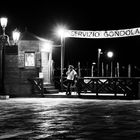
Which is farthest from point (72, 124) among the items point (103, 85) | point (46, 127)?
point (103, 85)

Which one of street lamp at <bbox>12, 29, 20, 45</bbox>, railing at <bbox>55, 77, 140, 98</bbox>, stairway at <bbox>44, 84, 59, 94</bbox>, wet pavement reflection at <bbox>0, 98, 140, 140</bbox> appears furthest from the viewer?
stairway at <bbox>44, 84, 59, 94</bbox>

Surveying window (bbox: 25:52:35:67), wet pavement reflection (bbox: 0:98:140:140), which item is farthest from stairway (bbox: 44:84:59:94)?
wet pavement reflection (bbox: 0:98:140:140)

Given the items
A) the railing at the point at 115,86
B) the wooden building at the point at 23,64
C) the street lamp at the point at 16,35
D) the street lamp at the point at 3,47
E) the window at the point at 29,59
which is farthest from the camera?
the window at the point at 29,59

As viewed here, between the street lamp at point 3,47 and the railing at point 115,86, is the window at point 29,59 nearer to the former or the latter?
the street lamp at point 3,47

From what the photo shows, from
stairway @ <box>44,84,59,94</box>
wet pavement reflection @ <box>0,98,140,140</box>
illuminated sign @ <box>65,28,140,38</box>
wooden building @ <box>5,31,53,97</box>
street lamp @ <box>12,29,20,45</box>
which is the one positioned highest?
illuminated sign @ <box>65,28,140,38</box>

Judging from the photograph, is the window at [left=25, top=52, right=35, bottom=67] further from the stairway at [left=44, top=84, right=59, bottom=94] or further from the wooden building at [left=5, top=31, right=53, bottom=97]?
the stairway at [left=44, top=84, right=59, bottom=94]

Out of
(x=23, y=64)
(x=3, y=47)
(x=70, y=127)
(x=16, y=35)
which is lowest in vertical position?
(x=70, y=127)

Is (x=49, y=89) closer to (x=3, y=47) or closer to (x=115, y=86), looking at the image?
(x=3, y=47)

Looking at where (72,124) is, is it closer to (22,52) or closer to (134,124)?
(134,124)

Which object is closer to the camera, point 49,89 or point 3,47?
point 3,47

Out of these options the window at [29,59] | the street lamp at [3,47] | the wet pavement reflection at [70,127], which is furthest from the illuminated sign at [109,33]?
the wet pavement reflection at [70,127]

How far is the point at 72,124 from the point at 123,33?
1446 cm

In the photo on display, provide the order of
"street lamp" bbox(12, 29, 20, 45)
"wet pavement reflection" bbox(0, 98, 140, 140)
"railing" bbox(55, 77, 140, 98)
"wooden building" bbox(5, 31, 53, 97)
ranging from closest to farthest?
"wet pavement reflection" bbox(0, 98, 140, 140) < "railing" bbox(55, 77, 140, 98) < "street lamp" bbox(12, 29, 20, 45) < "wooden building" bbox(5, 31, 53, 97)

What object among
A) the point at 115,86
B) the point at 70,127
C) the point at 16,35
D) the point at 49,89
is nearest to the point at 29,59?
the point at 49,89
